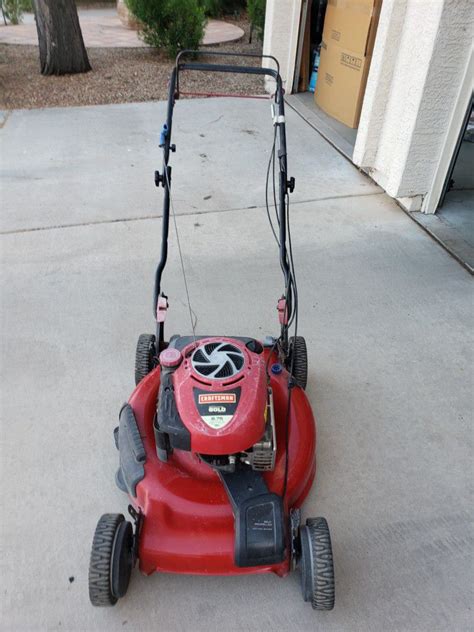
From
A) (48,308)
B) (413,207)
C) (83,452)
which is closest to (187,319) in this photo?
(48,308)

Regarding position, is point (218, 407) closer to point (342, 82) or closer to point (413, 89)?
point (413, 89)

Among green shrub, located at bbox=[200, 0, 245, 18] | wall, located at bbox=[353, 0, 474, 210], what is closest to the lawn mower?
wall, located at bbox=[353, 0, 474, 210]

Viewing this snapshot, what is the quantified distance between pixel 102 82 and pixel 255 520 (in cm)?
625

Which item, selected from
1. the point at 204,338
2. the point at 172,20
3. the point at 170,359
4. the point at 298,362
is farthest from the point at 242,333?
the point at 172,20

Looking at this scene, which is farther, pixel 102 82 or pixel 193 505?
pixel 102 82

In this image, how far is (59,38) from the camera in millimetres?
6332

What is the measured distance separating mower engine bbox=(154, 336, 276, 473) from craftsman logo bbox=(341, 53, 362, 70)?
4.03m

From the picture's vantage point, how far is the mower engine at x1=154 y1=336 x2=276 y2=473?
55.4 inches

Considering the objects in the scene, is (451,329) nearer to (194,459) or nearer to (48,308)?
(194,459)

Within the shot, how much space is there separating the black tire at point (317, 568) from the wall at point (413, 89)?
2.85 m

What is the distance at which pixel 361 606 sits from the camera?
1.60 metres

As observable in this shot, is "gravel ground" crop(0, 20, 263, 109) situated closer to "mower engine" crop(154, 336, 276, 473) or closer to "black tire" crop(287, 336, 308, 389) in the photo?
"black tire" crop(287, 336, 308, 389)

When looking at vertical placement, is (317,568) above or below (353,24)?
below

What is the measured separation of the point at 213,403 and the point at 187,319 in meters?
1.30
